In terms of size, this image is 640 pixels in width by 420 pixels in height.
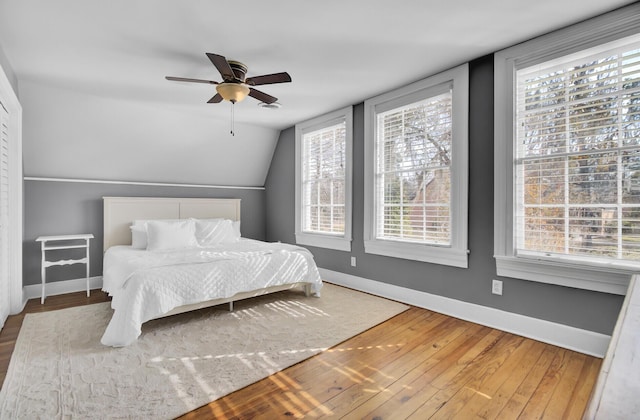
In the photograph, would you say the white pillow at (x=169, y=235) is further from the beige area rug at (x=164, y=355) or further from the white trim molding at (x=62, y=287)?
the white trim molding at (x=62, y=287)

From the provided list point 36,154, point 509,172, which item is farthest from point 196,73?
point 509,172

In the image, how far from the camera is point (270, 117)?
4660 mm

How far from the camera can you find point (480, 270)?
299 cm

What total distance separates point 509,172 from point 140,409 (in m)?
3.11

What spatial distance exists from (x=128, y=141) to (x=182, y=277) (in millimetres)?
2427

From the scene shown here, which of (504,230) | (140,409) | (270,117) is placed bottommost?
(140,409)

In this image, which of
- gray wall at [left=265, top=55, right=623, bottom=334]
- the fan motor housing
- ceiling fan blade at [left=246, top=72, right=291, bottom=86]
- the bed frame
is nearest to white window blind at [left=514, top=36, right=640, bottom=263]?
gray wall at [left=265, top=55, right=623, bottom=334]

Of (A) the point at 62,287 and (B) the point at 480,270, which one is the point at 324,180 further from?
(A) the point at 62,287

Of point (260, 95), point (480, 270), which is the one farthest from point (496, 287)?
point (260, 95)

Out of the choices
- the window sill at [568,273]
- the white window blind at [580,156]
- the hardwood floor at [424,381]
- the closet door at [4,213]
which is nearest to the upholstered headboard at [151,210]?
the closet door at [4,213]

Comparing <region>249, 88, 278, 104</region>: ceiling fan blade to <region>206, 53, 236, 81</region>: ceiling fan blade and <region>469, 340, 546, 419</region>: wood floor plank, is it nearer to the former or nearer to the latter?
<region>206, 53, 236, 81</region>: ceiling fan blade

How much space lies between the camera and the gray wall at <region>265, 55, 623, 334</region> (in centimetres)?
244

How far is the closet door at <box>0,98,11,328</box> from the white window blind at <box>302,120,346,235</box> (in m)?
3.33

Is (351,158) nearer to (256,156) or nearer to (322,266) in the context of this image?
(322,266)
